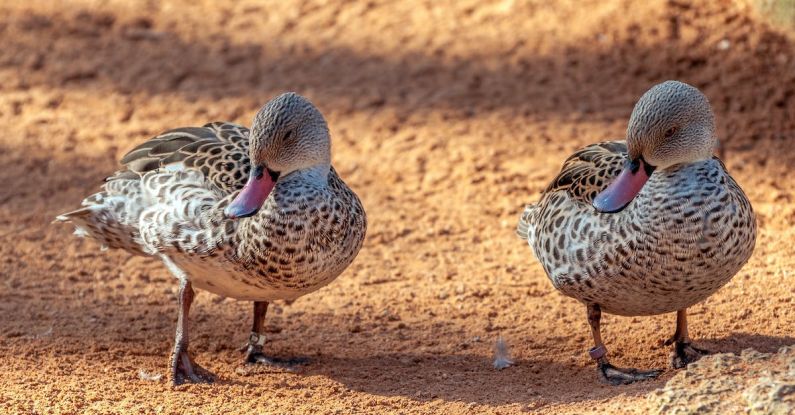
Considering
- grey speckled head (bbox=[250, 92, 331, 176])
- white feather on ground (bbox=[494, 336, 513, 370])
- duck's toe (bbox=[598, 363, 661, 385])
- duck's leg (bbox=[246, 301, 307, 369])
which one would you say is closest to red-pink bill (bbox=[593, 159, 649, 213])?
duck's toe (bbox=[598, 363, 661, 385])

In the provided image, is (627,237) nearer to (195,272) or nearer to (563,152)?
(195,272)

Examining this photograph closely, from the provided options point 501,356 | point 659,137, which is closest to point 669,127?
point 659,137

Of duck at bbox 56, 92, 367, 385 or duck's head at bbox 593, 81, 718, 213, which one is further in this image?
duck at bbox 56, 92, 367, 385

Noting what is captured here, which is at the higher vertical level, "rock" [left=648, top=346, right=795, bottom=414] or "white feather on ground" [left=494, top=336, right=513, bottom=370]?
"rock" [left=648, top=346, right=795, bottom=414]

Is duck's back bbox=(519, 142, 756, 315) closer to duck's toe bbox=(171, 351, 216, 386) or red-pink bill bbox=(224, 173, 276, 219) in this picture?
red-pink bill bbox=(224, 173, 276, 219)

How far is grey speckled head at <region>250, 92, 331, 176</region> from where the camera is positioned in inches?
211

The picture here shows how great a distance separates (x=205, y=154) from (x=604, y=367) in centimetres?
239

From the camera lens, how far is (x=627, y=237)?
5.10m

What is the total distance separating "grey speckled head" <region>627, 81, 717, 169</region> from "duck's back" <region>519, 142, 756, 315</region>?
10cm

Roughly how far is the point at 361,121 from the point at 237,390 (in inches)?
154

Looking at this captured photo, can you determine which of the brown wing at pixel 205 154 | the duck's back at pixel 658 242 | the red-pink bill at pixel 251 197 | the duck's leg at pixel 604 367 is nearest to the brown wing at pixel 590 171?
the duck's back at pixel 658 242

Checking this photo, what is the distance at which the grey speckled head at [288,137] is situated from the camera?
17.6 feet

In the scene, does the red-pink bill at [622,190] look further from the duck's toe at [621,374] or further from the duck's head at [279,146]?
the duck's head at [279,146]

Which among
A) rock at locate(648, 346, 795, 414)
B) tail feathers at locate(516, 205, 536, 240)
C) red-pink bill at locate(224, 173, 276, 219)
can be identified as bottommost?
rock at locate(648, 346, 795, 414)
